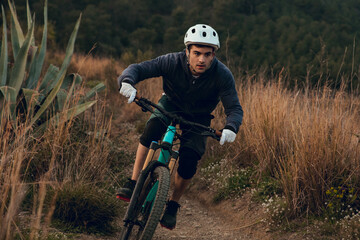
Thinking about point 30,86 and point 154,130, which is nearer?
point 154,130

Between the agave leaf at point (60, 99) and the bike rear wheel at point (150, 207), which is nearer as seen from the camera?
the bike rear wheel at point (150, 207)

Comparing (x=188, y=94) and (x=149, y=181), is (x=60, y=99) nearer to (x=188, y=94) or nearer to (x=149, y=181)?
(x=188, y=94)

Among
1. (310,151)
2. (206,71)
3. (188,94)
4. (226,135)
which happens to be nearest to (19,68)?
(188,94)

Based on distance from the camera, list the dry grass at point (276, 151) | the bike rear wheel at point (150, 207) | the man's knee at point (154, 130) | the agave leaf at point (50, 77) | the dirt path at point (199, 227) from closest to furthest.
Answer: the bike rear wheel at point (150, 207) < the man's knee at point (154, 130) < the dry grass at point (276, 151) < the dirt path at point (199, 227) < the agave leaf at point (50, 77)

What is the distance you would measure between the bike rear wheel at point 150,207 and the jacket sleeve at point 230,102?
732 mm

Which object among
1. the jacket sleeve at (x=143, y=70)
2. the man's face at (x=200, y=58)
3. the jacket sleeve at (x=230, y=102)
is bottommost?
the jacket sleeve at (x=230, y=102)

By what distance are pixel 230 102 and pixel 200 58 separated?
440mm

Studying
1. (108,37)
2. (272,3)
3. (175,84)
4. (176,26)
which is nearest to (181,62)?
(175,84)

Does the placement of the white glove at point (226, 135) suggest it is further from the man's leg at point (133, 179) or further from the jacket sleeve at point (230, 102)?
the man's leg at point (133, 179)

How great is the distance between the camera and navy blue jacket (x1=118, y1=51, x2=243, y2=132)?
377 centimetres

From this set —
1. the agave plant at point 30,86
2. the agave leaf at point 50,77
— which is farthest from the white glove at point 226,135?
the agave leaf at point 50,77

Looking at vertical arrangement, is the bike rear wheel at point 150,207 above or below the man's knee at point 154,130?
below

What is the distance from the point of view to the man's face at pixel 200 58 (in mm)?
3654

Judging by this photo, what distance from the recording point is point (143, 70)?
3.75 m
